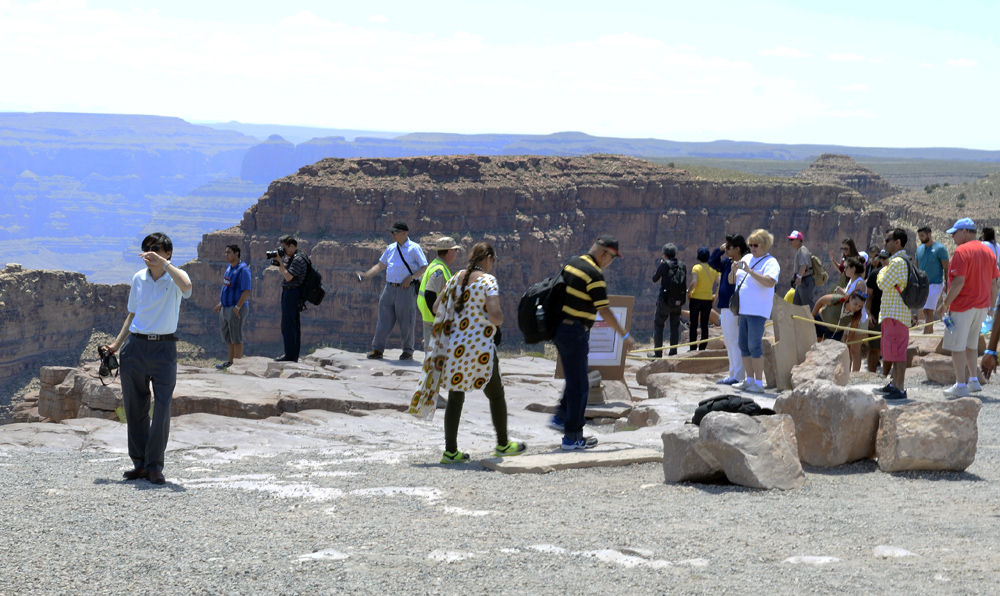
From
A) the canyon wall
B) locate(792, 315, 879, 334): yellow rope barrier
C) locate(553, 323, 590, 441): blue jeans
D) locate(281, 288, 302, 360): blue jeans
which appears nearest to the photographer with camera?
locate(281, 288, 302, 360): blue jeans

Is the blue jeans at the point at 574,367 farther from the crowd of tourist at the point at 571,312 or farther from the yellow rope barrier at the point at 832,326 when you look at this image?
the yellow rope barrier at the point at 832,326

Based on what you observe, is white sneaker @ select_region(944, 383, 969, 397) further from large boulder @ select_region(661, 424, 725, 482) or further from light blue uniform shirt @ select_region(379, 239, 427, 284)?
light blue uniform shirt @ select_region(379, 239, 427, 284)

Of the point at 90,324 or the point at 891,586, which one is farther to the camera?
the point at 90,324

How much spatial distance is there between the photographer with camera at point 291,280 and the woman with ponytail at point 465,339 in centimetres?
629

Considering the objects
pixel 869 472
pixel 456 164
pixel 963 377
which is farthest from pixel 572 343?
pixel 456 164

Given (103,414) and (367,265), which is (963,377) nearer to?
(103,414)

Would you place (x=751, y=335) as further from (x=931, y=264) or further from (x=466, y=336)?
(x=931, y=264)

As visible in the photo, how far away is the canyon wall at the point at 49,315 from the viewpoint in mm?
57438

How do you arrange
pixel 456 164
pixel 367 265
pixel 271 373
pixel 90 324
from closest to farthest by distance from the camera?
1. pixel 271 373
2. pixel 90 324
3. pixel 367 265
4. pixel 456 164

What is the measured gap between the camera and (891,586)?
13.9 ft

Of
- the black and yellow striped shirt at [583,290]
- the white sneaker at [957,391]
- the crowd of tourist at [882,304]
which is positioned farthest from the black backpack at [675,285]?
the black and yellow striped shirt at [583,290]

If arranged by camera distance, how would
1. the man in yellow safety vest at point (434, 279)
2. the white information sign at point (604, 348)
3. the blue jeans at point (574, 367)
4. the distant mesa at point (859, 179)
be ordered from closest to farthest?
the blue jeans at point (574, 367) → the man in yellow safety vest at point (434, 279) → the white information sign at point (604, 348) → the distant mesa at point (859, 179)

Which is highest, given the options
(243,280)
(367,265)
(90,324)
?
(243,280)

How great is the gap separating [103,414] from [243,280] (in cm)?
280
